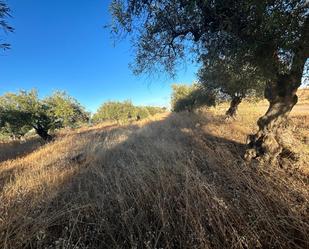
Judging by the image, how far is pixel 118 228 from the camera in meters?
3.65

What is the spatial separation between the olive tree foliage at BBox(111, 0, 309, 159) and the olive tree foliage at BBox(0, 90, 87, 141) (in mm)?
19026

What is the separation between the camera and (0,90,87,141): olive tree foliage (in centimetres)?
2139

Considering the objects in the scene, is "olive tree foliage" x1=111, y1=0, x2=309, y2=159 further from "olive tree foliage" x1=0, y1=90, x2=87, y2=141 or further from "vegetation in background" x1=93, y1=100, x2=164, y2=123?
"vegetation in background" x1=93, y1=100, x2=164, y2=123

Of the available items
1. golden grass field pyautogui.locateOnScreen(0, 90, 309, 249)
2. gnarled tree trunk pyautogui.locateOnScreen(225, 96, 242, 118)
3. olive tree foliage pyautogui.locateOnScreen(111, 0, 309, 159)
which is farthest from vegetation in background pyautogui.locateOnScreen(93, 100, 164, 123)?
golden grass field pyautogui.locateOnScreen(0, 90, 309, 249)

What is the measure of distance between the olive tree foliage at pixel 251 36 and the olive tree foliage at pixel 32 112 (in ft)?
62.4

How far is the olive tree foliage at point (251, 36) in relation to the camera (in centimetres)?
462

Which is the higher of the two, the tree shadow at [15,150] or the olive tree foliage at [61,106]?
the olive tree foliage at [61,106]

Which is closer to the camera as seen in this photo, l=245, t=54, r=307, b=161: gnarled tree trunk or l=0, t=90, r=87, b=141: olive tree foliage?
l=245, t=54, r=307, b=161: gnarled tree trunk

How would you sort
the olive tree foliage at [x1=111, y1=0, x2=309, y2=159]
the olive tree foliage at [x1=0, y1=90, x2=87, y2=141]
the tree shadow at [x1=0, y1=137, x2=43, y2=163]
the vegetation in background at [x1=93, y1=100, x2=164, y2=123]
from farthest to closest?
1. the vegetation in background at [x1=93, y1=100, x2=164, y2=123]
2. the olive tree foliage at [x1=0, y1=90, x2=87, y2=141]
3. the tree shadow at [x1=0, y1=137, x2=43, y2=163]
4. the olive tree foliage at [x1=111, y1=0, x2=309, y2=159]

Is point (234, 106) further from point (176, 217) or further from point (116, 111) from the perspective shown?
point (116, 111)

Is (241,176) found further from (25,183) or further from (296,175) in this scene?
(25,183)

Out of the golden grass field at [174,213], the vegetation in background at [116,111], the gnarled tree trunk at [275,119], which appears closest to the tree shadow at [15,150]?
the golden grass field at [174,213]

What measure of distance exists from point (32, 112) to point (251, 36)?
22683mm

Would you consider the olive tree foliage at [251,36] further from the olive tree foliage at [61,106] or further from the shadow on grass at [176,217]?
the olive tree foliage at [61,106]
